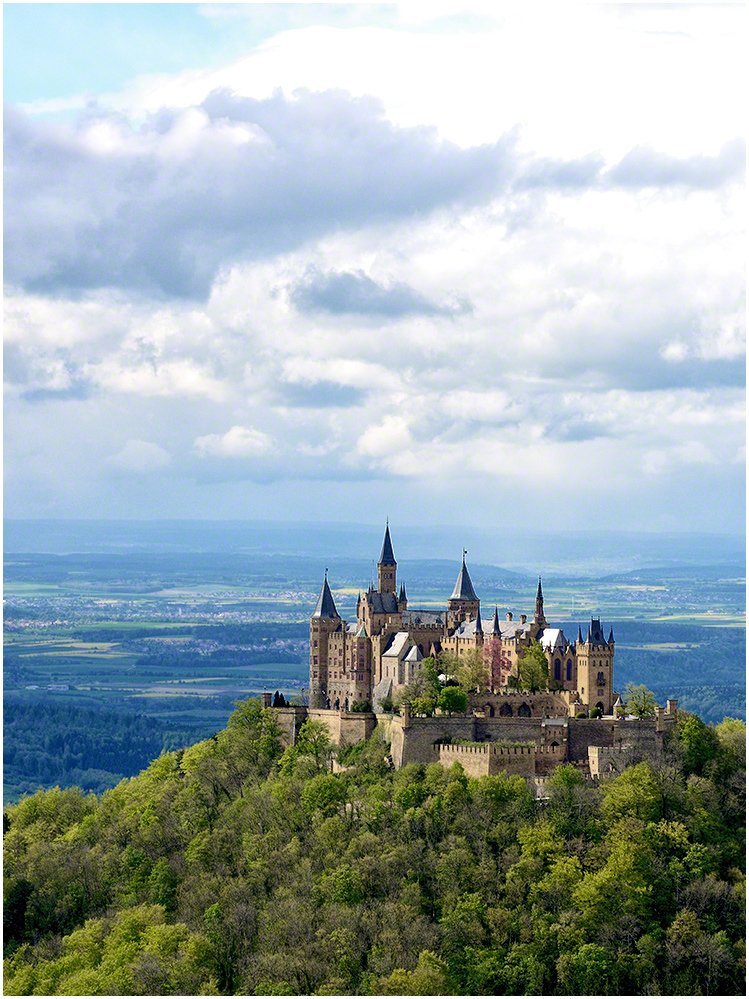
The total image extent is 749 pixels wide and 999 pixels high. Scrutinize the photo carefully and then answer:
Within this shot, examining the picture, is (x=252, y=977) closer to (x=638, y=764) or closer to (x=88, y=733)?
(x=638, y=764)

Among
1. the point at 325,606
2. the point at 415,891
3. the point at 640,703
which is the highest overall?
the point at 325,606

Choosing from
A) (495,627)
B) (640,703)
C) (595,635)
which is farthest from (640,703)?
(495,627)

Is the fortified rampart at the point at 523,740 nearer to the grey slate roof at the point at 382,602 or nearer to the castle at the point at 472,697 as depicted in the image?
the castle at the point at 472,697

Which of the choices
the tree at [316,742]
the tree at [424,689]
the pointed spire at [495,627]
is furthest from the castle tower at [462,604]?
the tree at [316,742]

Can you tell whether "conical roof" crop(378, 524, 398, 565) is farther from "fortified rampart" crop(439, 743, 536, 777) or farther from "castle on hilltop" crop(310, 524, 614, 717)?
"fortified rampart" crop(439, 743, 536, 777)

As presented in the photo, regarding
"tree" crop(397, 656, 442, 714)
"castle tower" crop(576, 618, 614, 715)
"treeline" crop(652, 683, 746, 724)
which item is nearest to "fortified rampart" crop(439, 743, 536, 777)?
"tree" crop(397, 656, 442, 714)

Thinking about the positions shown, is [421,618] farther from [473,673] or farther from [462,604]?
[473,673]

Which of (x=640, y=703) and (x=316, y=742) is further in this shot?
(x=316, y=742)
